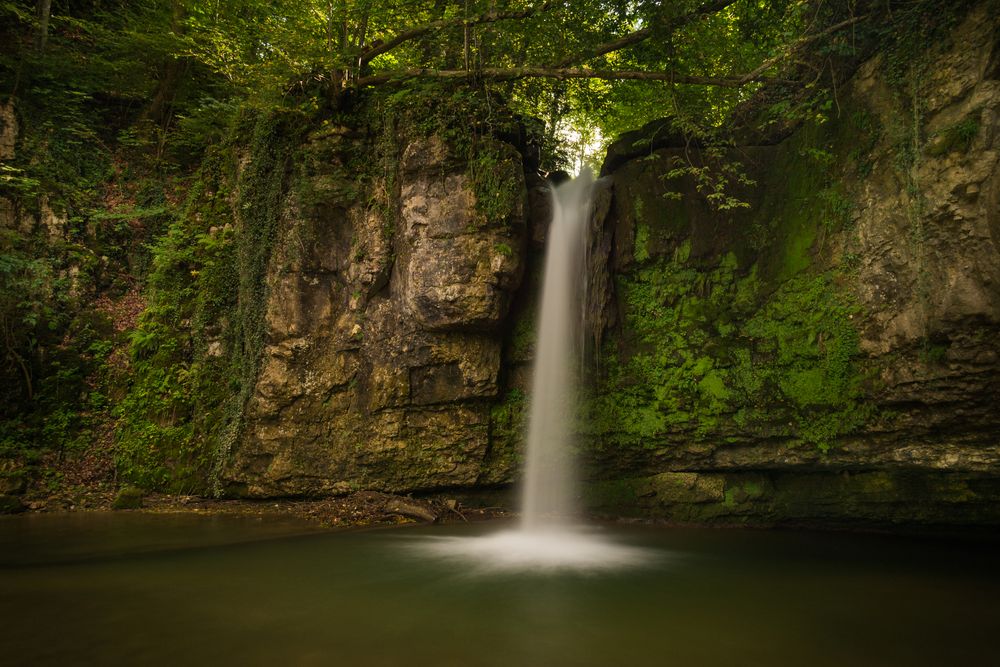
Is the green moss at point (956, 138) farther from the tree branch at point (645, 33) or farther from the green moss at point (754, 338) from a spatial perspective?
the tree branch at point (645, 33)

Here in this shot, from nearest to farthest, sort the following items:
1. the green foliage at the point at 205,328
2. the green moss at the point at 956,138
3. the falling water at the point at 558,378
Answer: the green moss at the point at 956,138 < the falling water at the point at 558,378 < the green foliage at the point at 205,328

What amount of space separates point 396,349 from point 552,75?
5.16 m

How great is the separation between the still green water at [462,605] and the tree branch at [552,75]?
264 inches

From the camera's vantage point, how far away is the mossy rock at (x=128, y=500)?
8.49 metres

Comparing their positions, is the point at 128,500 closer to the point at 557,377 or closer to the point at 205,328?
the point at 205,328

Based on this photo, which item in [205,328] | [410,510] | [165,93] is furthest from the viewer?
[165,93]

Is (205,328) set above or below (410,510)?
above

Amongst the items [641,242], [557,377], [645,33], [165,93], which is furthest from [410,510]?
[165,93]

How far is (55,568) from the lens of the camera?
5.03 meters

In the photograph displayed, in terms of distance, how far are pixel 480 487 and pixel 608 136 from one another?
1176 cm

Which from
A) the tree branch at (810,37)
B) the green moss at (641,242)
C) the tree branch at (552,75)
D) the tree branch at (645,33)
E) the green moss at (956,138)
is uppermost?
the tree branch at (645,33)

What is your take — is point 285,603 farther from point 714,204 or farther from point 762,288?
point 714,204

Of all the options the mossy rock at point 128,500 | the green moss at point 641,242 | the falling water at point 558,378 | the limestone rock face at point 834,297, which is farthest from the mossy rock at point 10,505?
the green moss at point 641,242

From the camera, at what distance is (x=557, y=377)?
8.73m
